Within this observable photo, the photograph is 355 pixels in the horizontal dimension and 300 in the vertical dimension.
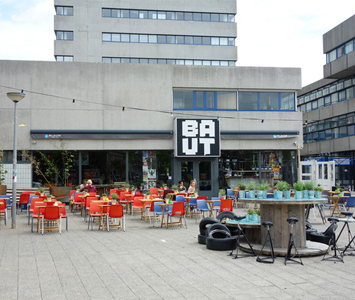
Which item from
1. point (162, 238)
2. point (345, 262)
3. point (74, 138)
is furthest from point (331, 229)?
point (74, 138)

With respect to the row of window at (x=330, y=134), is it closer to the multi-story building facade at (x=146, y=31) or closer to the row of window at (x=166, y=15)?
the multi-story building facade at (x=146, y=31)

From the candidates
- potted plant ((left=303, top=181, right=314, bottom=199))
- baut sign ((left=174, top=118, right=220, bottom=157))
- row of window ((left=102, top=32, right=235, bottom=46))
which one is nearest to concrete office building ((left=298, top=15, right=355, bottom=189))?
row of window ((left=102, top=32, right=235, bottom=46))

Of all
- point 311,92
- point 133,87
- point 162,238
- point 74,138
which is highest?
point 311,92

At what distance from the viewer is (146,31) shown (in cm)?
4591

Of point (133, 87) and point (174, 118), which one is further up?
point (133, 87)

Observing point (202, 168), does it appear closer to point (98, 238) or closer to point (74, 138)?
point (74, 138)

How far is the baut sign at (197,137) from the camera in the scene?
23266 mm

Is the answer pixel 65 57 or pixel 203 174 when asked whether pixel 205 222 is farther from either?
pixel 65 57

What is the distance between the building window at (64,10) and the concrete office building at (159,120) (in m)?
24.7

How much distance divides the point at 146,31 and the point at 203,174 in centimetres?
2686

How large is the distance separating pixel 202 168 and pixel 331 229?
48.6ft

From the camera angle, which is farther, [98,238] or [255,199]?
[98,238]

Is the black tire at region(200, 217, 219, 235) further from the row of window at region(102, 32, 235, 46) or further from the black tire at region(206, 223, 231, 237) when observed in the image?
the row of window at region(102, 32, 235, 46)

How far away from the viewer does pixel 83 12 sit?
4469 centimetres
